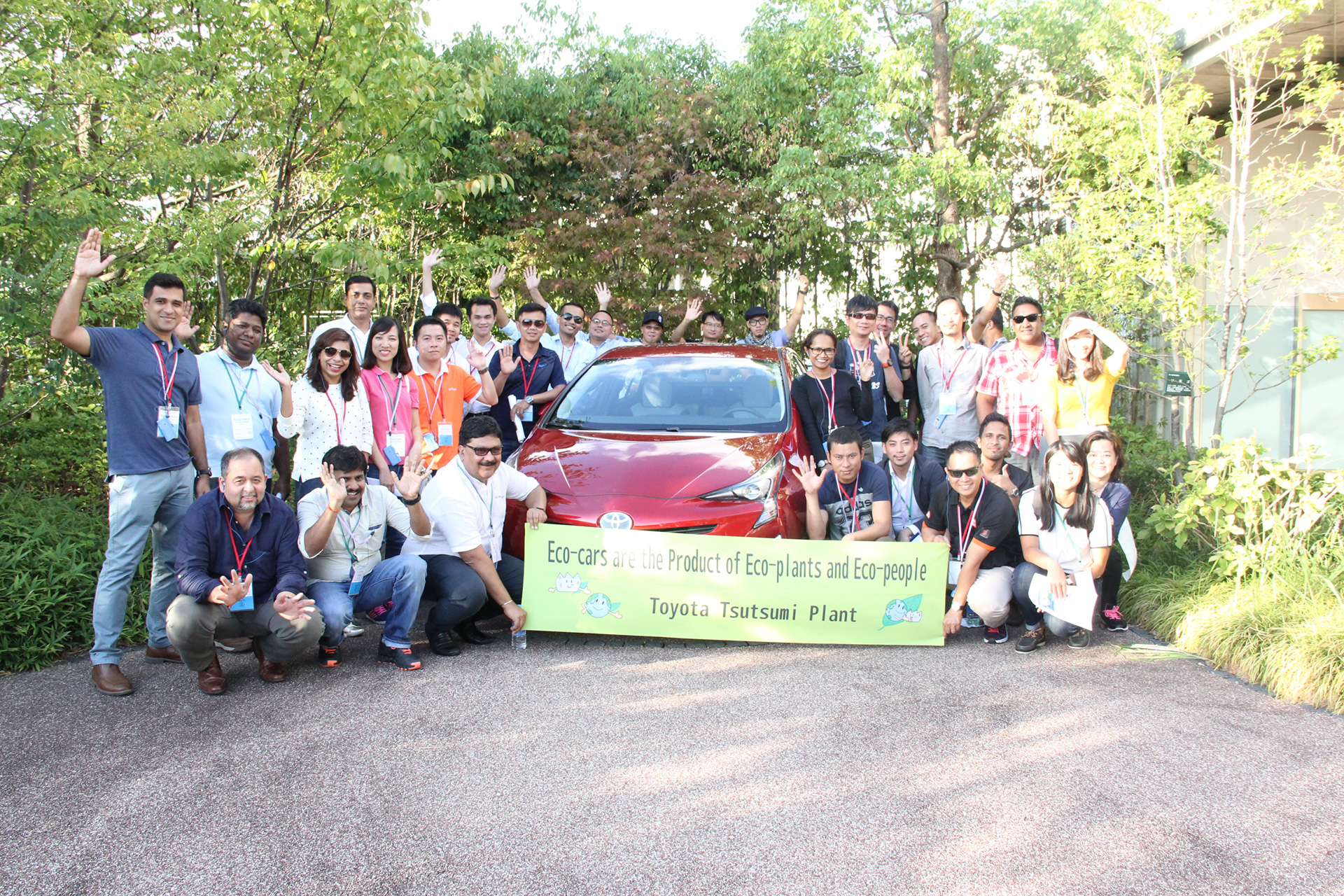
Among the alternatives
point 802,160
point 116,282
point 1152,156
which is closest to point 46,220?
point 116,282

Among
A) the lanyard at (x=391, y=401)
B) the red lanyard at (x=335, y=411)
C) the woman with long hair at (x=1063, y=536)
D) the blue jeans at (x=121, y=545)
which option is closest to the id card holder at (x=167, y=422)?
the blue jeans at (x=121, y=545)

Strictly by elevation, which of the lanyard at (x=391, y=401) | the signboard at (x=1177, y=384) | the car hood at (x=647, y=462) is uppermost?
the signboard at (x=1177, y=384)

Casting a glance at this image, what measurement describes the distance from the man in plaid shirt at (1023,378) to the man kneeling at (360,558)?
3.76m

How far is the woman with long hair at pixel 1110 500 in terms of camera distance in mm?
5414

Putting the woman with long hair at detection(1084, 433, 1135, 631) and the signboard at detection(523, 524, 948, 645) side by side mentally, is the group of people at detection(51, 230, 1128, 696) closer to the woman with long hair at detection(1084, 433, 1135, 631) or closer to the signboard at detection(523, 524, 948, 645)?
the woman with long hair at detection(1084, 433, 1135, 631)

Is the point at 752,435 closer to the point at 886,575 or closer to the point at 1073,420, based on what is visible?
the point at 886,575

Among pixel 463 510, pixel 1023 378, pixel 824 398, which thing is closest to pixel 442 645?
pixel 463 510

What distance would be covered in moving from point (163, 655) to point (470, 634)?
5.17 feet

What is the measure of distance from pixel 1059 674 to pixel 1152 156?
14.6ft

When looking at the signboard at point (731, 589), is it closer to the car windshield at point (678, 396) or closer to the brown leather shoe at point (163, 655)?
the car windshield at point (678, 396)

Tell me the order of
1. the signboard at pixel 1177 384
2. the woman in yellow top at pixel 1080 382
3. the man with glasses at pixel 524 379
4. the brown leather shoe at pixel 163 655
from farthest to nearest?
1. the man with glasses at pixel 524 379
2. the signboard at pixel 1177 384
3. the woman in yellow top at pixel 1080 382
4. the brown leather shoe at pixel 163 655

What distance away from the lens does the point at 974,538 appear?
529 cm

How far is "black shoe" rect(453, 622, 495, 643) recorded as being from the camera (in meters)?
5.38

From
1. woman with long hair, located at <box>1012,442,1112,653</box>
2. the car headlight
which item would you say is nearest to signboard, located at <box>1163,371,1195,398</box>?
woman with long hair, located at <box>1012,442,1112,653</box>
